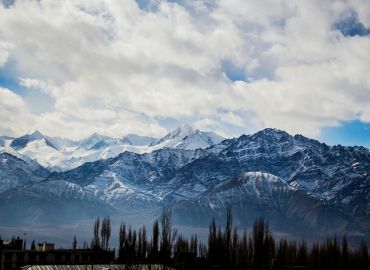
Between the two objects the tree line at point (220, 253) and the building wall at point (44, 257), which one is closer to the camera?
the tree line at point (220, 253)

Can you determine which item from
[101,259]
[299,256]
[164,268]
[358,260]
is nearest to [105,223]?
[164,268]

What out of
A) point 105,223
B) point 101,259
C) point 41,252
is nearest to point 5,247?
point 41,252

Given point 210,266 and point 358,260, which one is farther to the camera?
point 358,260

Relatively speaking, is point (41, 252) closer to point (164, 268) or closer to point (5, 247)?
point (5, 247)

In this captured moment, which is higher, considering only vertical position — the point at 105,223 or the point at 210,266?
the point at 105,223

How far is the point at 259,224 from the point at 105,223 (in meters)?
32.8

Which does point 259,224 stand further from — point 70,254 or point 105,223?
point 70,254

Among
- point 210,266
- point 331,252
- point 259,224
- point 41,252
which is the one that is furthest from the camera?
point 41,252

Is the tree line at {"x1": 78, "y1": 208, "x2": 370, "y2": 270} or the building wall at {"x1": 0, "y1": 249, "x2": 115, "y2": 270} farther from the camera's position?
the building wall at {"x1": 0, "y1": 249, "x2": 115, "y2": 270}

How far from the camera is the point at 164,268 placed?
8569 centimetres

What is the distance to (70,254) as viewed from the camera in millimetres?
163500

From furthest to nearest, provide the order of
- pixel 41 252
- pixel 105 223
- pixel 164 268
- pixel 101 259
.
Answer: pixel 41 252 → pixel 101 259 → pixel 105 223 → pixel 164 268

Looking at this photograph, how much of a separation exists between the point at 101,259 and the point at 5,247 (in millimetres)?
33426

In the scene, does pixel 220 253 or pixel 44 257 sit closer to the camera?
pixel 220 253
